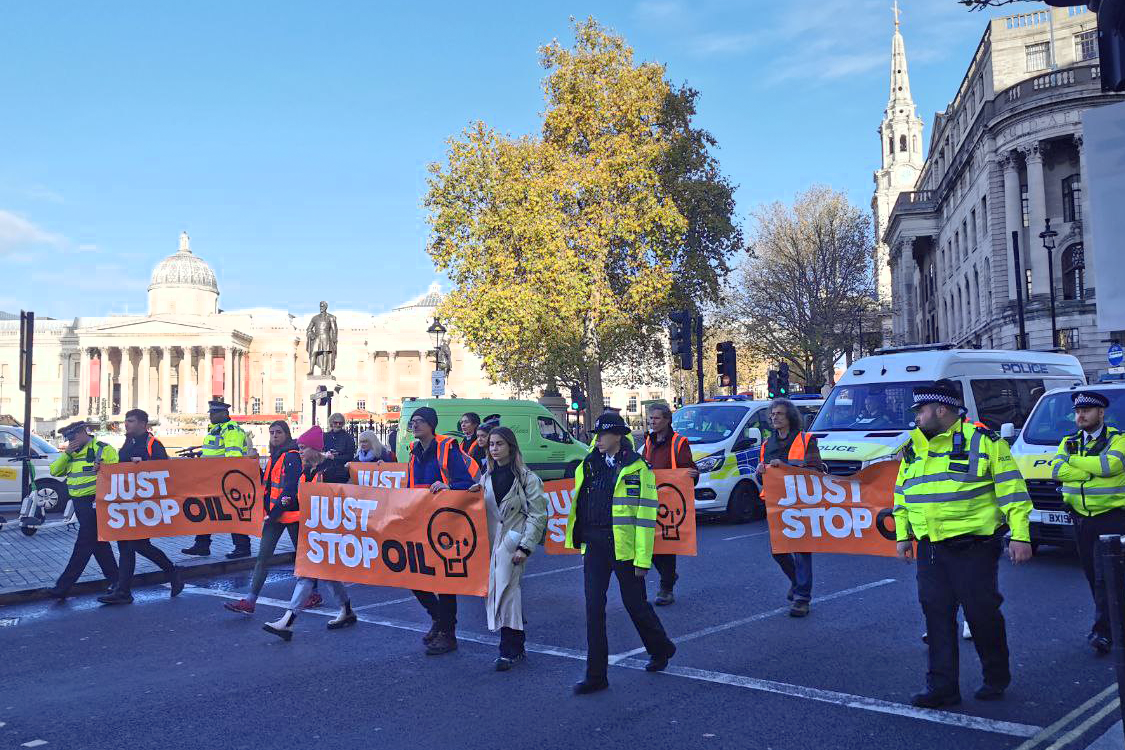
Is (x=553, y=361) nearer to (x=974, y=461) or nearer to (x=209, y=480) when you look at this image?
(x=209, y=480)

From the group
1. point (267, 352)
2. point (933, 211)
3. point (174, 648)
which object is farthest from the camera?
point (267, 352)

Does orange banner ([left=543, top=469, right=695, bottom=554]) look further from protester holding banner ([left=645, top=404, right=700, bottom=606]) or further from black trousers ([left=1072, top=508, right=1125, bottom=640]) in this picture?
black trousers ([left=1072, top=508, right=1125, bottom=640])

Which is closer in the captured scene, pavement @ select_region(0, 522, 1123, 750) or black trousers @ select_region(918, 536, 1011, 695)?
pavement @ select_region(0, 522, 1123, 750)

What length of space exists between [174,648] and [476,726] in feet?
11.0

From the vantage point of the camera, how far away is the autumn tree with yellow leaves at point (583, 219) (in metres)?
31.0

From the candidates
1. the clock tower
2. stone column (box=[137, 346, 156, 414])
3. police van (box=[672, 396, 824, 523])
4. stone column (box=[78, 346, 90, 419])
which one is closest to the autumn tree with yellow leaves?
police van (box=[672, 396, 824, 523])

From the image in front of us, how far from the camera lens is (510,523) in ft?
22.5

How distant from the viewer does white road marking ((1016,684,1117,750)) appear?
479 cm

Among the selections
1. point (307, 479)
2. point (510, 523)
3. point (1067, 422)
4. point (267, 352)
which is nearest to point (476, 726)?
point (510, 523)

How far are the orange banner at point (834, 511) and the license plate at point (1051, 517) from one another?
2.36 meters

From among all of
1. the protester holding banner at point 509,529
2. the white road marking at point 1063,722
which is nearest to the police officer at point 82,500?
the protester holding banner at point 509,529

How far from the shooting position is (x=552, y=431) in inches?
821

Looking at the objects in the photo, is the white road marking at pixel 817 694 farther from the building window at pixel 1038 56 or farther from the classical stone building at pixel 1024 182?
the building window at pixel 1038 56

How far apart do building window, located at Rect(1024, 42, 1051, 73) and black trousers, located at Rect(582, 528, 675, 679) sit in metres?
47.8
